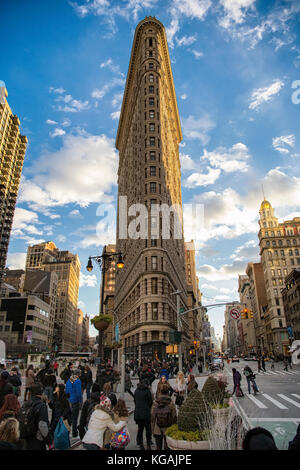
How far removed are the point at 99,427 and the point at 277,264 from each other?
4155 inches

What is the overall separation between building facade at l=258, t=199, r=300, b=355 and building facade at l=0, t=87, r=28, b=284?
86991 millimetres

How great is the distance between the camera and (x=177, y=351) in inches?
767

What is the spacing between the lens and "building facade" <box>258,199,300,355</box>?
309ft

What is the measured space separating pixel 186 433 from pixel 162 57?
8998 centimetres

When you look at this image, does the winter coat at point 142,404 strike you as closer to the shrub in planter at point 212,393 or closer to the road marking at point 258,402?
the shrub in planter at point 212,393

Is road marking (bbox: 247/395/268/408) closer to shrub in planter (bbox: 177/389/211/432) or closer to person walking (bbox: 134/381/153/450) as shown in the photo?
person walking (bbox: 134/381/153/450)

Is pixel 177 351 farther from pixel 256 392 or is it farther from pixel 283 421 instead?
pixel 283 421

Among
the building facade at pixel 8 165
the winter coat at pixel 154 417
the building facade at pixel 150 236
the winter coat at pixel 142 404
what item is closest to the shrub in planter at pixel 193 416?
the winter coat at pixel 154 417

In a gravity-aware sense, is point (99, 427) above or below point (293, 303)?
below

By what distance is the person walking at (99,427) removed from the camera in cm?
588

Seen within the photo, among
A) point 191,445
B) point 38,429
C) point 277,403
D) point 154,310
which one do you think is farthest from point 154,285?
point 191,445

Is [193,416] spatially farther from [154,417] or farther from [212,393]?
[212,393]

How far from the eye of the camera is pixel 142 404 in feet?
28.6

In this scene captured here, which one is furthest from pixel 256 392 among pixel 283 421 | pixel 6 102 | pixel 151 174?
pixel 6 102
